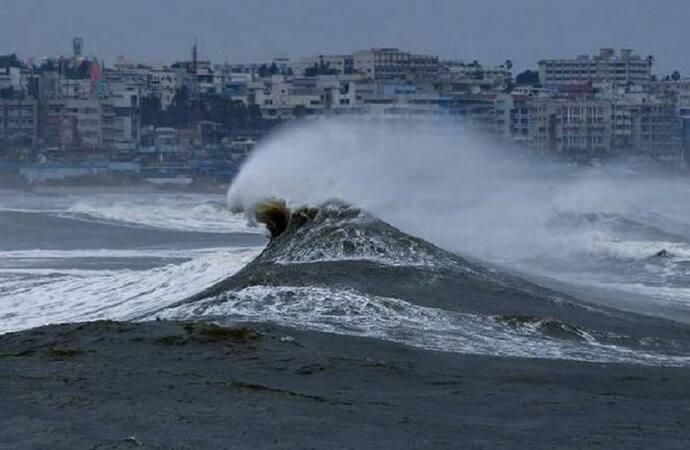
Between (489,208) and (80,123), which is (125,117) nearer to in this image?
(80,123)

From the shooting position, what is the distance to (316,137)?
38281 millimetres

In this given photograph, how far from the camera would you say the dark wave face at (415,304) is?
16.8 metres

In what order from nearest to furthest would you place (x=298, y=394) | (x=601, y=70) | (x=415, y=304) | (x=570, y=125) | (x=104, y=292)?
(x=298, y=394) → (x=415, y=304) → (x=104, y=292) → (x=570, y=125) → (x=601, y=70)

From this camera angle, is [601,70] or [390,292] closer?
[390,292]

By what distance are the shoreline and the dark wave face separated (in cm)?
104

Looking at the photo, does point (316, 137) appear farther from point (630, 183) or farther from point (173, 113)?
point (173, 113)

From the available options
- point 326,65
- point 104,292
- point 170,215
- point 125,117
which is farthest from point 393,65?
point 104,292

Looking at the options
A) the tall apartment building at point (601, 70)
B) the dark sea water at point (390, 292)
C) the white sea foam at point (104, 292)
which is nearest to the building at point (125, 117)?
the tall apartment building at point (601, 70)

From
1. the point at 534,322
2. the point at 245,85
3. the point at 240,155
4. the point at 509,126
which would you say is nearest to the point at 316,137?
the point at 534,322

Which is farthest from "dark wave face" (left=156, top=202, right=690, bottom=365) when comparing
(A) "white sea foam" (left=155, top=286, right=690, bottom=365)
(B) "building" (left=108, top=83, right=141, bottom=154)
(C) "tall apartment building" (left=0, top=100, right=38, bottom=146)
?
(C) "tall apartment building" (left=0, top=100, right=38, bottom=146)

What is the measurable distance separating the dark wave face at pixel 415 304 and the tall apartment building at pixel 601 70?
12564 centimetres

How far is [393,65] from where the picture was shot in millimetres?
144375

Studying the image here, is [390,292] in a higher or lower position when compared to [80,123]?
lower

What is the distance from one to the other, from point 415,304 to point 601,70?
137 m
